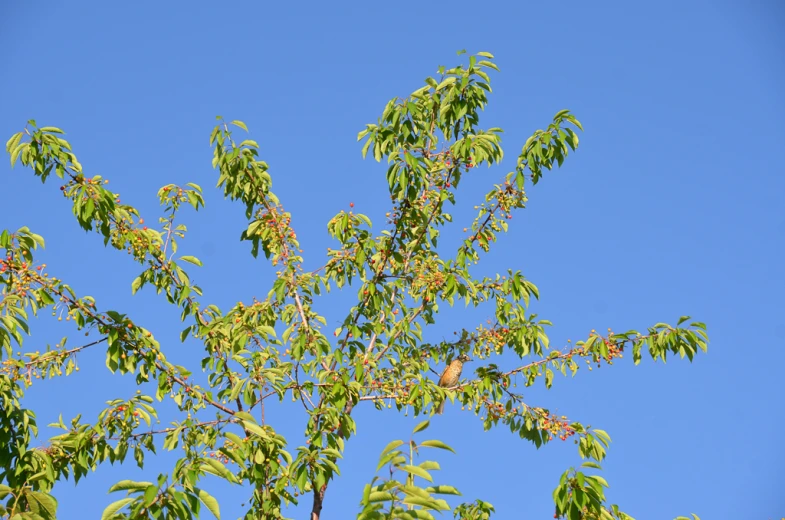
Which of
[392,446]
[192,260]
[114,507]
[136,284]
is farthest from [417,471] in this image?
[136,284]

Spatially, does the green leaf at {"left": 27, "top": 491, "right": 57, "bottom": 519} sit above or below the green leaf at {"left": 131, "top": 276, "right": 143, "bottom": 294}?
below

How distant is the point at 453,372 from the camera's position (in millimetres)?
5273

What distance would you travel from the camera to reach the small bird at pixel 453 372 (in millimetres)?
5234

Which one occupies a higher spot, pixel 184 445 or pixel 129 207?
pixel 129 207

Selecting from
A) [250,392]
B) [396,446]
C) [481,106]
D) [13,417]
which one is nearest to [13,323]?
[13,417]

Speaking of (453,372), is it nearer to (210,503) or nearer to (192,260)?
(192,260)

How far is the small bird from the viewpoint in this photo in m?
5.23

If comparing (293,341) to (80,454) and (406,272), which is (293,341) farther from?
(80,454)

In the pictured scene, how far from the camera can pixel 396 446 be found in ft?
11.0

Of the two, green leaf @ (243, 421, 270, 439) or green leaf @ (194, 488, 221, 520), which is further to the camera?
green leaf @ (243, 421, 270, 439)

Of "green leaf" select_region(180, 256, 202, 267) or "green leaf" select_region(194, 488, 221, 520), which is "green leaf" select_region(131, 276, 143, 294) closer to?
"green leaf" select_region(180, 256, 202, 267)

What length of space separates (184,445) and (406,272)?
5.82ft

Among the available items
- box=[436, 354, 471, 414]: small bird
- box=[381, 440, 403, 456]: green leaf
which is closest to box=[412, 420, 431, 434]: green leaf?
box=[381, 440, 403, 456]: green leaf

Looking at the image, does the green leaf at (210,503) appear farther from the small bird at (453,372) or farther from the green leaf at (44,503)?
the small bird at (453,372)
